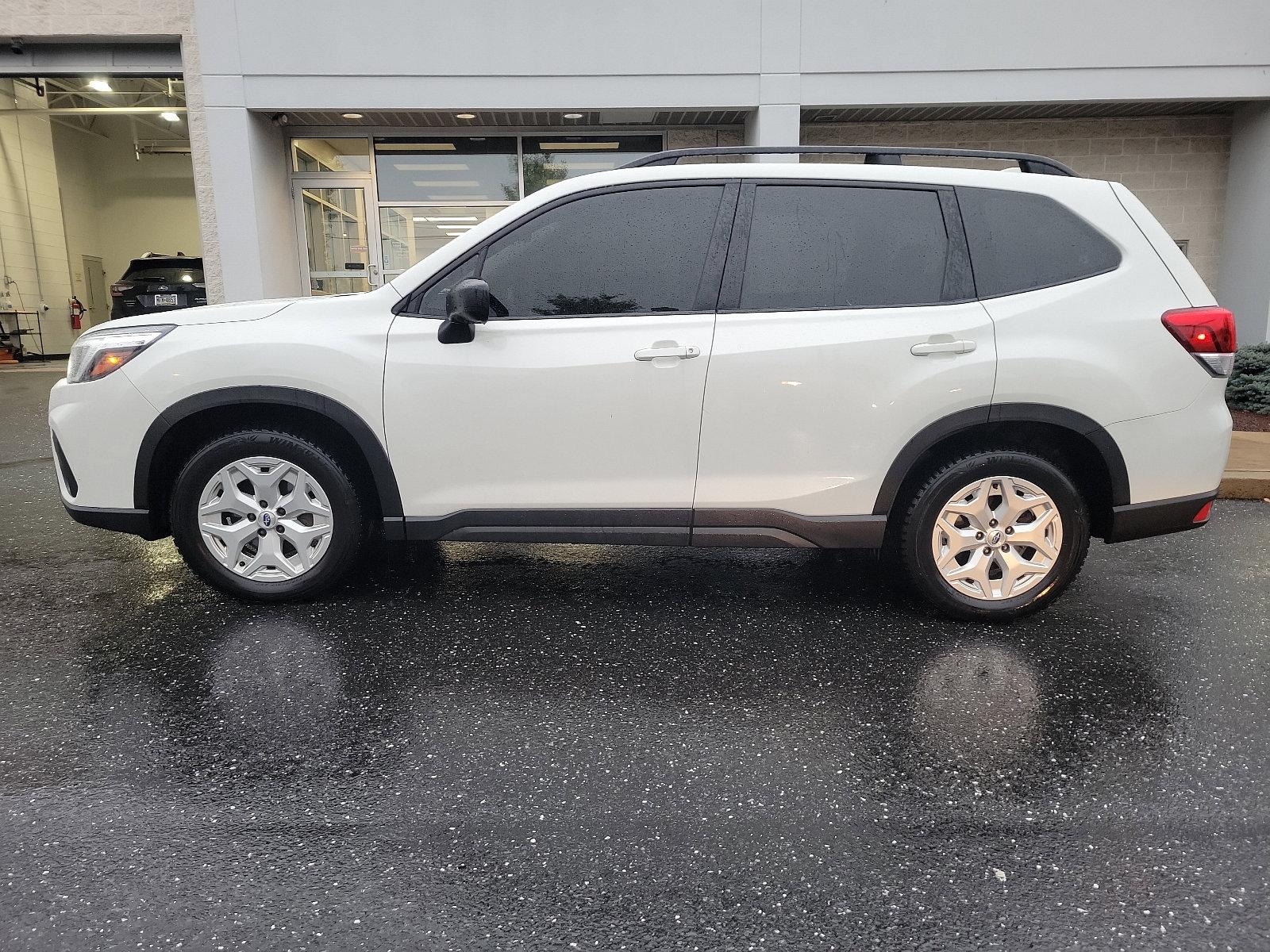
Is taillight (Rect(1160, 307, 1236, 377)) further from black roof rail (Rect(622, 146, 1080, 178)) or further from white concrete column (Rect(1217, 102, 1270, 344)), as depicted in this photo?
white concrete column (Rect(1217, 102, 1270, 344))

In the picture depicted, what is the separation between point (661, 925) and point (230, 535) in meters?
2.70

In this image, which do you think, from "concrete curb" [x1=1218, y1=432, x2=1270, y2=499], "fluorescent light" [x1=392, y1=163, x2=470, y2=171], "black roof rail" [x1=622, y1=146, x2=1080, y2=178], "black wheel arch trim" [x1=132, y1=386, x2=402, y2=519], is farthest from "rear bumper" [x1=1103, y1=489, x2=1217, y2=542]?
"fluorescent light" [x1=392, y1=163, x2=470, y2=171]

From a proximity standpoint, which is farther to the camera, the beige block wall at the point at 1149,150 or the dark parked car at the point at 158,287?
the dark parked car at the point at 158,287

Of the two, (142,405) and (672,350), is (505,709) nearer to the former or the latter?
(672,350)

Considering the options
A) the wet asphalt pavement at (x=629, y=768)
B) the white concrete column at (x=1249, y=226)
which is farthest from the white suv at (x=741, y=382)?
the white concrete column at (x=1249, y=226)

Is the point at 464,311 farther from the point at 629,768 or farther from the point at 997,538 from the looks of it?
the point at 997,538

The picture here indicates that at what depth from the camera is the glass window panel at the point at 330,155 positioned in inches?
468

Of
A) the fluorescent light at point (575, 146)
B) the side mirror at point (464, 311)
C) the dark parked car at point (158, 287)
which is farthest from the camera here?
the dark parked car at point (158, 287)

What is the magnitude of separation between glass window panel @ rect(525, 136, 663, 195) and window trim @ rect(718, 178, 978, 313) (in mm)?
9071

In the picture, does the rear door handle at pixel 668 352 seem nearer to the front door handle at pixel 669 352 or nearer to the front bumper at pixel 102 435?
the front door handle at pixel 669 352

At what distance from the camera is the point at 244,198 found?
1069cm

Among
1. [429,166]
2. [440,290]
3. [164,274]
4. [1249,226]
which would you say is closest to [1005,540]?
[440,290]

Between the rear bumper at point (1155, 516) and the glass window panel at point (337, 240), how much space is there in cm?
1094

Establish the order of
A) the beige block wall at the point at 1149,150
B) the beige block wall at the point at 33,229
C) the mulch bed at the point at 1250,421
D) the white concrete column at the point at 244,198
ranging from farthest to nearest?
1. the beige block wall at the point at 33,229
2. the beige block wall at the point at 1149,150
3. the white concrete column at the point at 244,198
4. the mulch bed at the point at 1250,421
